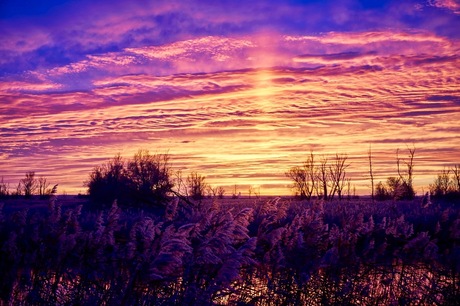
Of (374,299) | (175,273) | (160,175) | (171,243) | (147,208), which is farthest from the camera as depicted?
(160,175)

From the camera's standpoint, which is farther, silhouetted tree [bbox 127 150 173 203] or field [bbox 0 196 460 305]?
silhouetted tree [bbox 127 150 173 203]

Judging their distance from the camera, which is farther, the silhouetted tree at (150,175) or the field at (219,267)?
the silhouetted tree at (150,175)

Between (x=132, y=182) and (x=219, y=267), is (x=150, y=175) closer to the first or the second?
(x=132, y=182)

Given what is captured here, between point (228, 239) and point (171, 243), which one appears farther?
point (228, 239)

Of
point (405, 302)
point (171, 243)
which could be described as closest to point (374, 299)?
point (405, 302)

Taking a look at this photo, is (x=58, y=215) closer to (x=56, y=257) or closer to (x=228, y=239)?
(x=56, y=257)

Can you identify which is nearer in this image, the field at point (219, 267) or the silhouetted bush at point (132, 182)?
the field at point (219, 267)

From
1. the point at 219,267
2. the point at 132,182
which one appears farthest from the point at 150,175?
the point at 219,267

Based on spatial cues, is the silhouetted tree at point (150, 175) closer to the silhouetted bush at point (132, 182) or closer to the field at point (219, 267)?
the silhouetted bush at point (132, 182)

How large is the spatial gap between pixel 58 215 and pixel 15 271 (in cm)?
110

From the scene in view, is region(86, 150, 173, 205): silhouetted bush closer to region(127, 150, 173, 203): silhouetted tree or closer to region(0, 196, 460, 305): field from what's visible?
region(127, 150, 173, 203): silhouetted tree

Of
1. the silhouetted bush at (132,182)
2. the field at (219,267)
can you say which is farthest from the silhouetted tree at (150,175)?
the field at (219,267)

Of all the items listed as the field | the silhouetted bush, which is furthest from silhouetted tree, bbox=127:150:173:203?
the field

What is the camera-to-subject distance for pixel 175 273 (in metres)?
9.36
